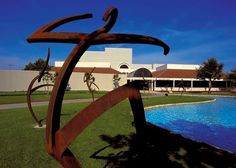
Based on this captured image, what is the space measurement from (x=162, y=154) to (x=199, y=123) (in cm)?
1039

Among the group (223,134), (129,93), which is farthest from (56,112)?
(223,134)

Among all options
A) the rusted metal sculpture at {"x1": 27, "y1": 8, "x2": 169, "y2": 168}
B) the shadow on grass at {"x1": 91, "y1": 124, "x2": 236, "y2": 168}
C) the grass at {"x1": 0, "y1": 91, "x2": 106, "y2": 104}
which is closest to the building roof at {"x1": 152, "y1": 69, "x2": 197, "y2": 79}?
the grass at {"x1": 0, "y1": 91, "x2": 106, "y2": 104}

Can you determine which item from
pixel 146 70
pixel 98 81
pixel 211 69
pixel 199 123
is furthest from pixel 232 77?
pixel 199 123

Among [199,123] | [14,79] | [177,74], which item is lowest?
[199,123]

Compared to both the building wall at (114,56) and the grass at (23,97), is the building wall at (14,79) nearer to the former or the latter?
the grass at (23,97)

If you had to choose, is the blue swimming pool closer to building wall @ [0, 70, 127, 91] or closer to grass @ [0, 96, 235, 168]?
grass @ [0, 96, 235, 168]

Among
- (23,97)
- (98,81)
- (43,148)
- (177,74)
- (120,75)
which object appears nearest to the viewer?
(43,148)

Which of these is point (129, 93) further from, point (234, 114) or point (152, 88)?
point (152, 88)

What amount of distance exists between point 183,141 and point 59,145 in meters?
5.95

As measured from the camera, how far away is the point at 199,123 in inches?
651

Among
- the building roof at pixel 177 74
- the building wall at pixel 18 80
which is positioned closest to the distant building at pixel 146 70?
the building roof at pixel 177 74

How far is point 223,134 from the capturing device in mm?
13422

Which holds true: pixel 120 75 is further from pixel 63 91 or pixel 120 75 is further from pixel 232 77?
pixel 63 91

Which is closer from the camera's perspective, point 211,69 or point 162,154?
point 162,154
